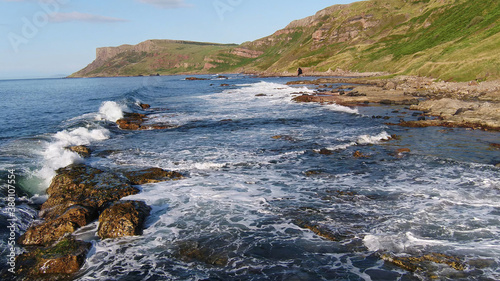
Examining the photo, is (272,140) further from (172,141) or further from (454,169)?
(454,169)

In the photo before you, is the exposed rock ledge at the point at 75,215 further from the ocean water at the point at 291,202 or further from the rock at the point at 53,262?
the ocean water at the point at 291,202

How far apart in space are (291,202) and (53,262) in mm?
8778

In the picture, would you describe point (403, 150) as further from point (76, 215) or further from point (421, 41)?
point (421, 41)

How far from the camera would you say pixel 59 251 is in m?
9.20

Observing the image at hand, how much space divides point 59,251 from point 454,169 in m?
18.7

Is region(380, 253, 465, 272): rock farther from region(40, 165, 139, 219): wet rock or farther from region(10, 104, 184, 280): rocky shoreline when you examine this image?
region(40, 165, 139, 219): wet rock

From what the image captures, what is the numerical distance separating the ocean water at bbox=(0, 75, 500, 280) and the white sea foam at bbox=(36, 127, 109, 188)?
0.12 m

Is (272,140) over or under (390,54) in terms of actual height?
under

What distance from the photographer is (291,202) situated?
13.2 meters

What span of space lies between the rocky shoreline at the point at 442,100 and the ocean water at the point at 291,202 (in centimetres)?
267

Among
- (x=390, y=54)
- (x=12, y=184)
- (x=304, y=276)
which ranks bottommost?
Answer: (x=304, y=276)

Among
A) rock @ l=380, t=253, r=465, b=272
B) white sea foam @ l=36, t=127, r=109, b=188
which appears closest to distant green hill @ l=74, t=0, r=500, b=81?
rock @ l=380, t=253, r=465, b=272

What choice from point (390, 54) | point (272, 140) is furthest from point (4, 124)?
point (390, 54)

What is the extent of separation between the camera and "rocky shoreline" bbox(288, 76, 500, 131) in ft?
91.2
